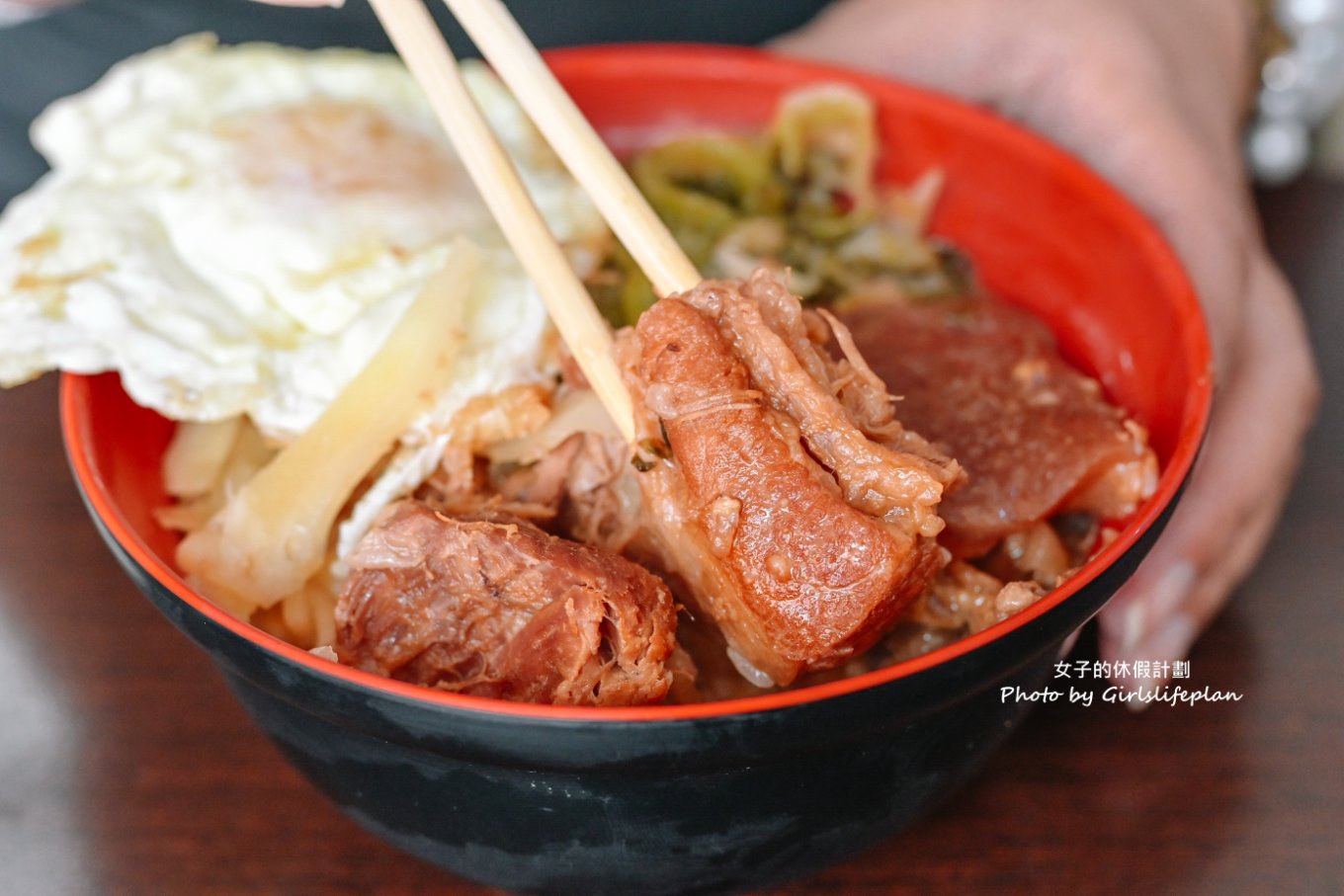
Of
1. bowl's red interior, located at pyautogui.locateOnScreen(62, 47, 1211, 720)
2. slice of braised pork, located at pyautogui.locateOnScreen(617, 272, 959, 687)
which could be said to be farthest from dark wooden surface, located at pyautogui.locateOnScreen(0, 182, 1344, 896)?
slice of braised pork, located at pyautogui.locateOnScreen(617, 272, 959, 687)

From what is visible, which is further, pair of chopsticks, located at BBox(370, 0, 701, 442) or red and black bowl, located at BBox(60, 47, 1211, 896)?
pair of chopsticks, located at BBox(370, 0, 701, 442)

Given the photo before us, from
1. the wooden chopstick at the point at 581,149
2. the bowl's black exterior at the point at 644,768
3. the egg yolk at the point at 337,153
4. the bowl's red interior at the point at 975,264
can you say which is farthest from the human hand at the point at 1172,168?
the egg yolk at the point at 337,153

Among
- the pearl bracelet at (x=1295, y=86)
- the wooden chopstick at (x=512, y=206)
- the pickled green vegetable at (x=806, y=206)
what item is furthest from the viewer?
the pearl bracelet at (x=1295, y=86)

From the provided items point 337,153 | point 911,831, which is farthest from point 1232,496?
point 337,153

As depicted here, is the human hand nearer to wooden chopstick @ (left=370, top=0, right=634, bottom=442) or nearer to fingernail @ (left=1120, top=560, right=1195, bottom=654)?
fingernail @ (left=1120, top=560, right=1195, bottom=654)

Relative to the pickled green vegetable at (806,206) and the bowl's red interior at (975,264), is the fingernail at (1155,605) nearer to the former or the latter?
the bowl's red interior at (975,264)
